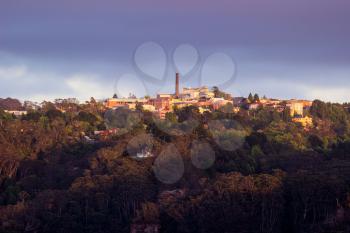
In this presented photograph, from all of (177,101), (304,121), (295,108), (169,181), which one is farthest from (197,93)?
(169,181)

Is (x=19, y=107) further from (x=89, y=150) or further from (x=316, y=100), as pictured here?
(x=89, y=150)

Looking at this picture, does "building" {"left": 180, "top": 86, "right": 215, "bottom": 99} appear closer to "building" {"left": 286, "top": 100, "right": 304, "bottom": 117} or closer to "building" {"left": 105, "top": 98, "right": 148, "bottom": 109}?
"building" {"left": 105, "top": 98, "right": 148, "bottom": 109}

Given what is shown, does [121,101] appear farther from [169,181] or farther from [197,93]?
[169,181]

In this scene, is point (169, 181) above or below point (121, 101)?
below

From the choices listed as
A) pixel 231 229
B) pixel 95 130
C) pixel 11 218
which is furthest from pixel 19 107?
pixel 231 229

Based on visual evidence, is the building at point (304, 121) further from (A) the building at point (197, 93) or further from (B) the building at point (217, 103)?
(A) the building at point (197, 93)

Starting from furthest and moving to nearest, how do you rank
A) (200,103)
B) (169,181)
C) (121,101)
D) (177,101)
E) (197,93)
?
(197,93) → (121,101) → (177,101) → (200,103) → (169,181)

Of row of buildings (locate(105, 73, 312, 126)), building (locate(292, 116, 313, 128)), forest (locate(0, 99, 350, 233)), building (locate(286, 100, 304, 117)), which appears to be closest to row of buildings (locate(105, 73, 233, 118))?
row of buildings (locate(105, 73, 312, 126))

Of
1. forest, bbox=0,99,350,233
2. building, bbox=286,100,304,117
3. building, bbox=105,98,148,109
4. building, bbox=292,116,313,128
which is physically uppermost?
building, bbox=105,98,148,109

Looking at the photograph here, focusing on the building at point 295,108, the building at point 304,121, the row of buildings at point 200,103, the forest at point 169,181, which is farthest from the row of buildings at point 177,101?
the forest at point 169,181
